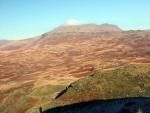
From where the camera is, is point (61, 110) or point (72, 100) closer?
point (61, 110)

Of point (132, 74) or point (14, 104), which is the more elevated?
point (132, 74)

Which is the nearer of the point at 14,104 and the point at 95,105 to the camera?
the point at 95,105

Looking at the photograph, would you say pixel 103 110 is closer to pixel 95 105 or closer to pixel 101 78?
pixel 95 105

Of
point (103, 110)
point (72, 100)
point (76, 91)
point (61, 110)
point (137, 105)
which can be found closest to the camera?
point (137, 105)

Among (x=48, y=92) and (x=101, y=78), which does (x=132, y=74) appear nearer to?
(x=101, y=78)

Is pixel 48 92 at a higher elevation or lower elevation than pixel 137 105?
lower

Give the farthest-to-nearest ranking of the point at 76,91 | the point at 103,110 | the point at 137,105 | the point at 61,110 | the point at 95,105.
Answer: the point at 76,91 < the point at 61,110 < the point at 95,105 < the point at 103,110 < the point at 137,105

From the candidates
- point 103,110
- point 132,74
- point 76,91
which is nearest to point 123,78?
point 132,74

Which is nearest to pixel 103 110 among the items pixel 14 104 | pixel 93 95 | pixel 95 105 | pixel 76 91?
pixel 95 105

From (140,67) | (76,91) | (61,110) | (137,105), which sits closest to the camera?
(137,105)
